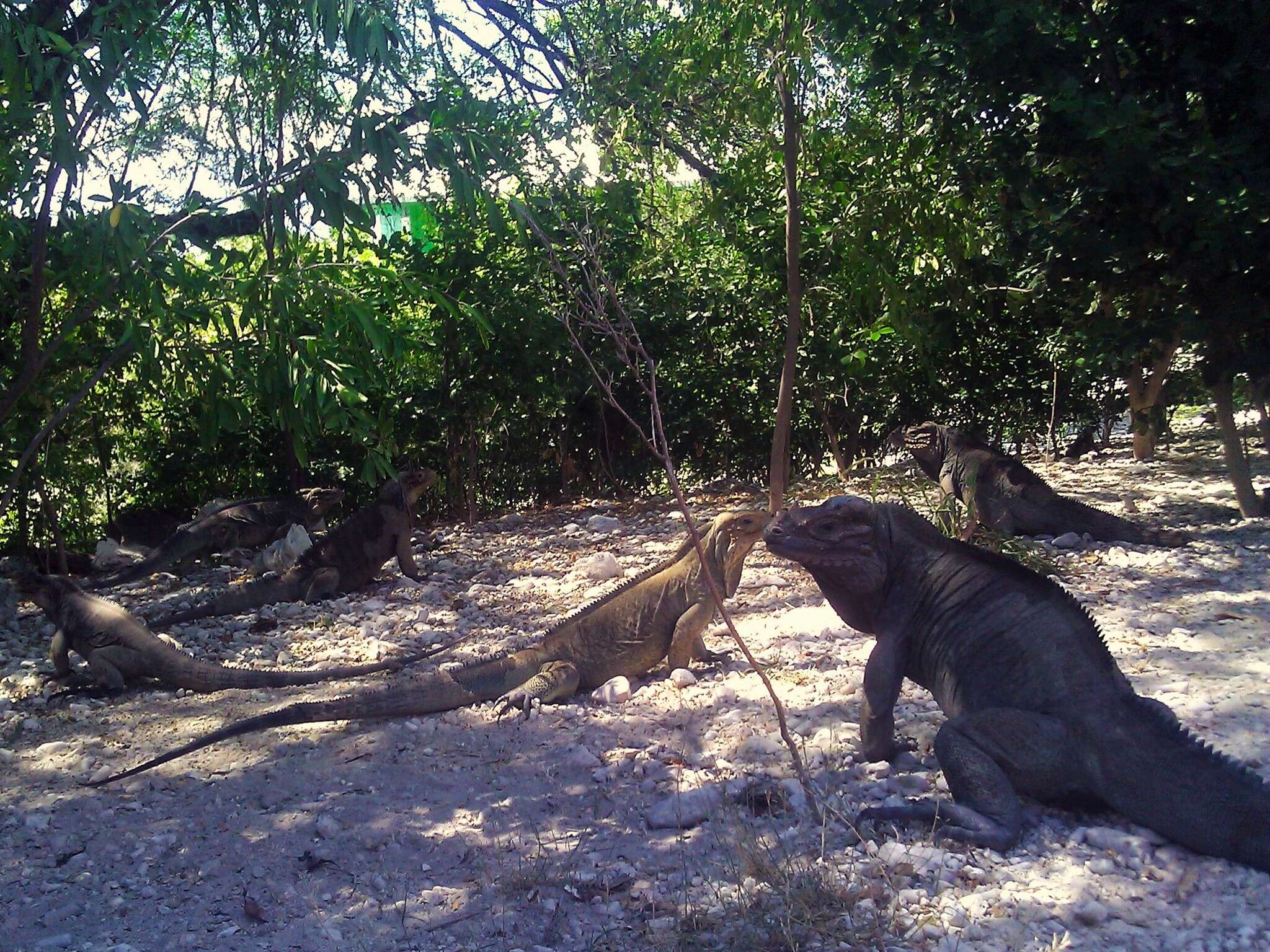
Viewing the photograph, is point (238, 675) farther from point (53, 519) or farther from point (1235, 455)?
point (1235, 455)

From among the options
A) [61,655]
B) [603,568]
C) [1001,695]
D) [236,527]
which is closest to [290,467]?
[236,527]

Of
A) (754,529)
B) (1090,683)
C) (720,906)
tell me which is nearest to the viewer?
(720,906)

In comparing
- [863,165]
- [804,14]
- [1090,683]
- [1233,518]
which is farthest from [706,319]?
[1090,683]

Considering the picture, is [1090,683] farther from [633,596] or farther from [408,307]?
[408,307]

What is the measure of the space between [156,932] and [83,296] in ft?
15.6

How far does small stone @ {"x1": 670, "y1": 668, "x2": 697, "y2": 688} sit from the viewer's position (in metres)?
6.27

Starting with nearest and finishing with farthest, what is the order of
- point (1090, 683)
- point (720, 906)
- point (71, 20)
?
point (720, 906), point (1090, 683), point (71, 20)

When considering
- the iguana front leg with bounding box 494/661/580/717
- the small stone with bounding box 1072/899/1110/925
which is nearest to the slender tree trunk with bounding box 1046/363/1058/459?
the iguana front leg with bounding box 494/661/580/717

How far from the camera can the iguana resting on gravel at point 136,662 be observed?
6.99m

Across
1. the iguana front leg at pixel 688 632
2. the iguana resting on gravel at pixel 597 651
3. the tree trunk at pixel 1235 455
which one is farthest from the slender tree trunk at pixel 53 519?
the tree trunk at pixel 1235 455

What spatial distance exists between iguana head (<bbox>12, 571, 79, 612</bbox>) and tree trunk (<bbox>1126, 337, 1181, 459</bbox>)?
325 inches

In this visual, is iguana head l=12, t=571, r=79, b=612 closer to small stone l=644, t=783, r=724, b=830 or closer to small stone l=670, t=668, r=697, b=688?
small stone l=670, t=668, r=697, b=688

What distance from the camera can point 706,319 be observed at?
12297mm

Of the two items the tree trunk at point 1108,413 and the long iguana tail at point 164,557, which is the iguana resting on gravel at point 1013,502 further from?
the long iguana tail at point 164,557
